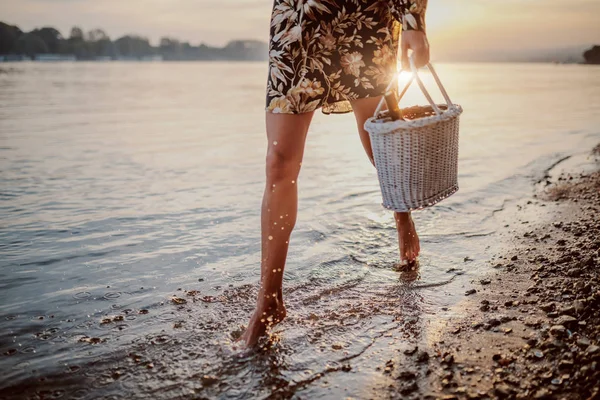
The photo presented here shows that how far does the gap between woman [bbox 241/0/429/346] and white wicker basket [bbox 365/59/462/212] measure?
0.20 meters

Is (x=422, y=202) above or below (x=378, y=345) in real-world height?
above

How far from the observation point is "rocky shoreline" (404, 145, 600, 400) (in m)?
2.08

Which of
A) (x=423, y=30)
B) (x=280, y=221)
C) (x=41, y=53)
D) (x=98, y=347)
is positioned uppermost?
(x=41, y=53)

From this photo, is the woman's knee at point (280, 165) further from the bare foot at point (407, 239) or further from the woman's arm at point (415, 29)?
the bare foot at point (407, 239)

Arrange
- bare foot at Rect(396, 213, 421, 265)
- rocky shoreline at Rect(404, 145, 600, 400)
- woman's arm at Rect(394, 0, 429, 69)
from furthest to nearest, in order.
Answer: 1. bare foot at Rect(396, 213, 421, 265)
2. woman's arm at Rect(394, 0, 429, 69)
3. rocky shoreline at Rect(404, 145, 600, 400)

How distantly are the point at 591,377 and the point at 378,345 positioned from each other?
89cm

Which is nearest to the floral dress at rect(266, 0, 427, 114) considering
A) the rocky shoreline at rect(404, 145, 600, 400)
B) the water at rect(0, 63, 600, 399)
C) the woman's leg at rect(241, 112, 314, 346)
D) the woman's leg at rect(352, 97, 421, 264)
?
the woman's leg at rect(241, 112, 314, 346)

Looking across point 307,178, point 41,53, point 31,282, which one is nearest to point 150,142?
point 307,178

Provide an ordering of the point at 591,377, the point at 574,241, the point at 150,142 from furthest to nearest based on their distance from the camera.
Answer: the point at 150,142 < the point at 574,241 < the point at 591,377

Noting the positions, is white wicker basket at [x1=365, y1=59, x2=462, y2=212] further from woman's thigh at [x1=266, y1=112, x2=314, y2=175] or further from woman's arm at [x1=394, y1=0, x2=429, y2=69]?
woman's thigh at [x1=266, y1=112, x2=314, y2=175]

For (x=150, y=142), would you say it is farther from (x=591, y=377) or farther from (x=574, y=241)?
(x=591, y=377)

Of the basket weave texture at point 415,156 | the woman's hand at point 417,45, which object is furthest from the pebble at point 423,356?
the woman's hand at point 417,45

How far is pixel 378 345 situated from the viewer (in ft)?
8.34

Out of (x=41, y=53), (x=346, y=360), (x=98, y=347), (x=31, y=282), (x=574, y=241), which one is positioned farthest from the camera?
(x=41, y=53)
